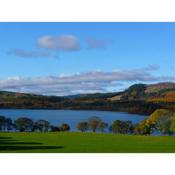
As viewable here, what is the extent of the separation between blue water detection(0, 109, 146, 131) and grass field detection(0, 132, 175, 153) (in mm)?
265

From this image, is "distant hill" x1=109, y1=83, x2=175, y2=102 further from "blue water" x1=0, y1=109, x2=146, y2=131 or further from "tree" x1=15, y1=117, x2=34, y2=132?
"tree" x1=15, y1=117, x2=34, y2=132

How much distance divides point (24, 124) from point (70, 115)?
933 mm

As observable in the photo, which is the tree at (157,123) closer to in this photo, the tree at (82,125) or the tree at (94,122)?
the tree at (94,122)

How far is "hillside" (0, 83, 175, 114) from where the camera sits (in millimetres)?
13406

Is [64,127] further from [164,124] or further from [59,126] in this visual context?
[164,124]

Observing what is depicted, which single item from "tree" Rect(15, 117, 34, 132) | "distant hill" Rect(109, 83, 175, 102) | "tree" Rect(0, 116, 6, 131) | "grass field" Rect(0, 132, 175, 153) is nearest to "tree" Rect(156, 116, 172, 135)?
"grass field" Rect(0, 132, 175, 153)

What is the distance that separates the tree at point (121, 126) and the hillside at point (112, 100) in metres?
0.26

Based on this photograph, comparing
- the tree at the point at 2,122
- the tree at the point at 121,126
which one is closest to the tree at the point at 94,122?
the tree at the point at 121,126

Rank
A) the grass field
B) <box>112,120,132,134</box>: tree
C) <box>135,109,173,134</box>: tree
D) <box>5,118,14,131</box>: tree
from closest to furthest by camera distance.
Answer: the grass field, <box>5,118,14,131</box>: tree, <box>112,120,132,134</box>: tree, <box>135,109,173,134</box>: tree

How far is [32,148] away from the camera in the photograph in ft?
43.5
